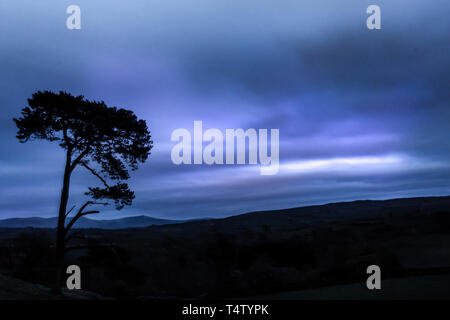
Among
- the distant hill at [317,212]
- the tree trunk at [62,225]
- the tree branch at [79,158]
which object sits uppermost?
the tree branch at [79,158]

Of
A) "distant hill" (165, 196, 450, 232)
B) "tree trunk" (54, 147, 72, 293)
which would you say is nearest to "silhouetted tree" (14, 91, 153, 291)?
"tree trunk" (54, 147, 72, 293)

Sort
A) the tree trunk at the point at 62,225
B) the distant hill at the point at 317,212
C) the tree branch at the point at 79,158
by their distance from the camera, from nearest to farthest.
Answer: the tree trunk at the point at 62,225
the tree branch at the point at 79,158
the distant hill at the point at 317,212

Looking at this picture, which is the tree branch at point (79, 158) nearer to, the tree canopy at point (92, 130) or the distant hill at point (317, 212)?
the tree canopy at point (92, 130)

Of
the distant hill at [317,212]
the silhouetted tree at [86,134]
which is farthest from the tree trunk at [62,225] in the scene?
the distant hill at [317,212]

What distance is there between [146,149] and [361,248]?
2090 centimetres

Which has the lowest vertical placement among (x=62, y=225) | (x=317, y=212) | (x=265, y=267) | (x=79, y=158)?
(x=317, y=212)

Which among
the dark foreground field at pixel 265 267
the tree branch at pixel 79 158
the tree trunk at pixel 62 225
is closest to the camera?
the tree trunk at pixel 62 225

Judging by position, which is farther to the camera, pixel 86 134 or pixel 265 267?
pixel 265 267

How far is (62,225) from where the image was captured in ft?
46.4

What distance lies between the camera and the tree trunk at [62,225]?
13.8m

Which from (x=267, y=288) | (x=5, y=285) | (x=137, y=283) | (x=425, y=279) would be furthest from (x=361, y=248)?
Answer: (x=5, y=285)

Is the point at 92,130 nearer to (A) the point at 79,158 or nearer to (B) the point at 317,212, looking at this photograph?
(A) the point at 79,158

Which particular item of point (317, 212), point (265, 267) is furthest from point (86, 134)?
point (317, 212)

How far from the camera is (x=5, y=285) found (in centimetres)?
1316
